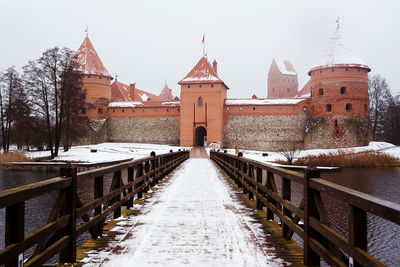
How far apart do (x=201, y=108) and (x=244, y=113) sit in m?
4.11

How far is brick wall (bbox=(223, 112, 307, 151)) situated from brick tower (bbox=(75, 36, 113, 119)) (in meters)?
12.6

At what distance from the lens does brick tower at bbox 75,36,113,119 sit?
3375cm

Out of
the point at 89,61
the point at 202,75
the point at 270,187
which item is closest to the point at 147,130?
the point at 202,75

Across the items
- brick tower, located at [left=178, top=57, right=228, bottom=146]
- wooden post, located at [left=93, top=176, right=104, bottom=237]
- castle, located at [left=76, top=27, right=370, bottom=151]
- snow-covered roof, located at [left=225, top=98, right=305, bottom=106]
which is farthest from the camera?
brick tower, located at [left=178, top=57, right=228, bottom=146]

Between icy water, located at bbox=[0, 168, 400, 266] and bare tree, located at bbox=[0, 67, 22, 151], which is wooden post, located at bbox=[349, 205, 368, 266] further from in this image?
bare tree, located at bbox=[0, 67, 22, 151]

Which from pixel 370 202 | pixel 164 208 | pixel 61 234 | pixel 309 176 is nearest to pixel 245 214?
pixel 164 208

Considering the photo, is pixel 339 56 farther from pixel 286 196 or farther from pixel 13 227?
pixel 13 227

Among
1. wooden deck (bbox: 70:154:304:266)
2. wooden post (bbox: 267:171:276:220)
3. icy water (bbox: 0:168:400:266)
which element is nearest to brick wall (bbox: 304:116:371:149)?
icy water (bbox: 0:168:400:266)

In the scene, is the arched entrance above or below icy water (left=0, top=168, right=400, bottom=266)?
above

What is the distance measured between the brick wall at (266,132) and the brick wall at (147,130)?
5227mm

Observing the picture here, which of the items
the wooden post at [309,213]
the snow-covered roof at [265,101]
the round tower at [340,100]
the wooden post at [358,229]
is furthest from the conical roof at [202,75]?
the wooden post at [358,229]

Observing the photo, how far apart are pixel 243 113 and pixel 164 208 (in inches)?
1107

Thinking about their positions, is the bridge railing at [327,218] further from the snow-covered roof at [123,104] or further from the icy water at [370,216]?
the snow-covered roof at [123,104]

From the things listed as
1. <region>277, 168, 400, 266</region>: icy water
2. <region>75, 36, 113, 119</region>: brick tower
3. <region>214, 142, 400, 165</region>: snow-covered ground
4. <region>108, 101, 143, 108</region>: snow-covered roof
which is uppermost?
<region>75, 36, 113, 119</region>: brick tower
